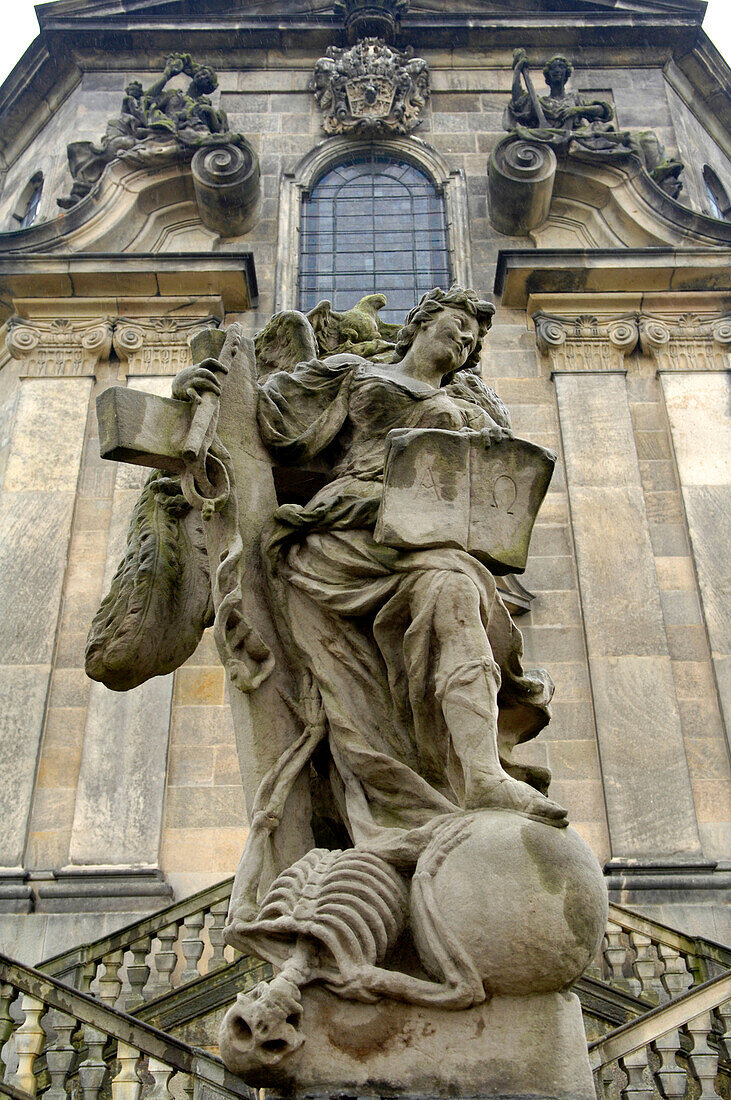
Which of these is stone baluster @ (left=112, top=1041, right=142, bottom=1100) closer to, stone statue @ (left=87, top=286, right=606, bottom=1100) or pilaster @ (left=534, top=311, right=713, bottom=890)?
stone statue @ (left=87, top=286, right=606, bottom=1100)

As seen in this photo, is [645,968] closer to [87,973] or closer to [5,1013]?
[87,973]

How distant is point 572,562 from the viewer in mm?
10344

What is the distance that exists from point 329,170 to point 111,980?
428 inches

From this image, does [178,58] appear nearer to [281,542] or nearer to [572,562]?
[572,562]

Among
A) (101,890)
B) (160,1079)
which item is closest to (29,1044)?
(160,1079)

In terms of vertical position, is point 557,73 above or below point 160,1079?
above

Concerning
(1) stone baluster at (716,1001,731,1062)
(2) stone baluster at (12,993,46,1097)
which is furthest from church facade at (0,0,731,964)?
(2) stone baluster at (12,993,46,1097)

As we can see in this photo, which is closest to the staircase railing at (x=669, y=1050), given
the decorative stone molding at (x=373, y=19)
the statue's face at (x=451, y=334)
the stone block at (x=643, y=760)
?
the statue's face at (x=451, y=334)

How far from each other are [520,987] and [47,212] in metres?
12.9

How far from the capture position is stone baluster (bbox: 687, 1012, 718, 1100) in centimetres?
495

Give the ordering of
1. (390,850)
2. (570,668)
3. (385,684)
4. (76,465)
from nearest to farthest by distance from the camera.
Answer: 1. (390,850)
2. (385,684)
3. (570,668)
4. (76,465)

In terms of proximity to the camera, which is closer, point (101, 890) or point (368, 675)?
point (368, 675)

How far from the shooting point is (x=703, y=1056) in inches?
198

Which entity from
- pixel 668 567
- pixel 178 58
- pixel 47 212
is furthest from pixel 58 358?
pixel 668 567
